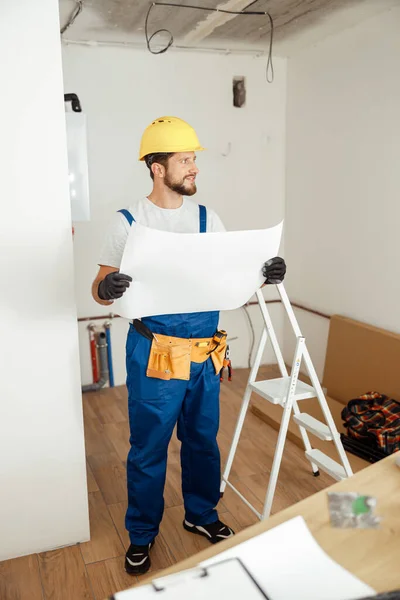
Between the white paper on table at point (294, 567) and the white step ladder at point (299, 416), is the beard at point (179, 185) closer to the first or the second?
the white step ladder at point (299, 416)

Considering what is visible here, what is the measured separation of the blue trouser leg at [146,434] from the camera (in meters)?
2.07

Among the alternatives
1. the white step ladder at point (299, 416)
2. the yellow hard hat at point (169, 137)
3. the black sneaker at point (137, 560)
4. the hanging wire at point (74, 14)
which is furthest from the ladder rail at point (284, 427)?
the hanging wire at point (74, 14)

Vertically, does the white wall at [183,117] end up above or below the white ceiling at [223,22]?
below

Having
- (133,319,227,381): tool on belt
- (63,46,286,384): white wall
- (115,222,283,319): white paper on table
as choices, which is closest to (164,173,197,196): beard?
(115,222,283,319): white paper on table

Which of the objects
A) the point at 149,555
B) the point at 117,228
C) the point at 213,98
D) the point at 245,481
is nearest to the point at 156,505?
the point at 149,555

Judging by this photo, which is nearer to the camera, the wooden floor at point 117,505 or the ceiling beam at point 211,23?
the wooden floor at point 117,505

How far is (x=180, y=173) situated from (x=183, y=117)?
7.02 ft

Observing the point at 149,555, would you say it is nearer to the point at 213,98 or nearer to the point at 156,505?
the point at 156,505

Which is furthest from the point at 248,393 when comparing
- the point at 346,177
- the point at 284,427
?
the point at 346,177

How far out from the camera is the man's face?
204cm

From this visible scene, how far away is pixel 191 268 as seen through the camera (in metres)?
1.83

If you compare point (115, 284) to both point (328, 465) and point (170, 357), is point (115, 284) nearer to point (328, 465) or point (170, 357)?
point (170, 357)

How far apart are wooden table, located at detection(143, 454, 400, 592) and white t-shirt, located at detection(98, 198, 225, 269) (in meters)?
1.17

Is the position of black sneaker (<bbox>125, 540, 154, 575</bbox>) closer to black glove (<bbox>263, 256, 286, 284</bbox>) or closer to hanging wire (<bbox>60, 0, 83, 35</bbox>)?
black glove (<bbox>263, 256, 286, 284</bbox>)
